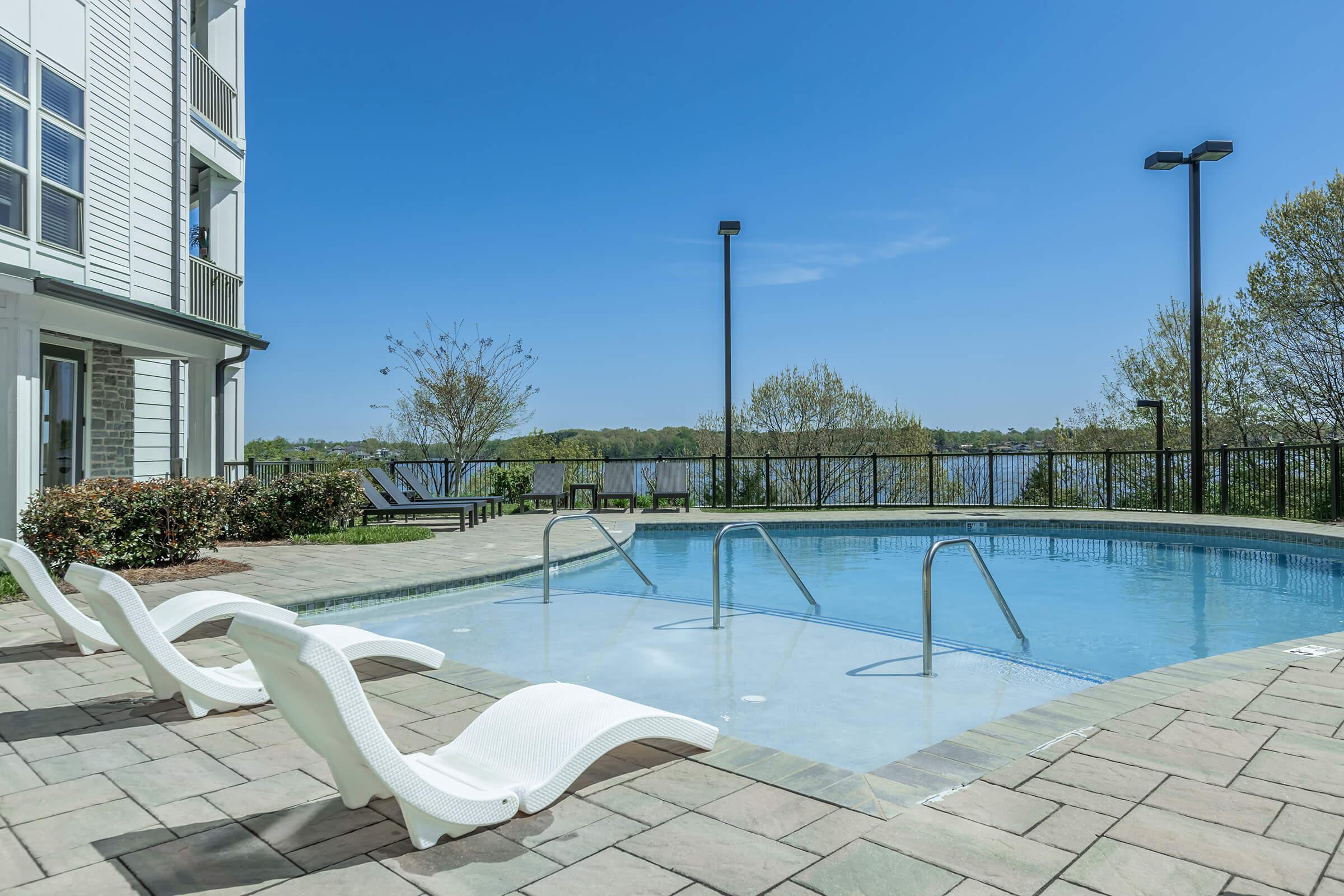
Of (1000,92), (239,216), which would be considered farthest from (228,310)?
(1000,92)

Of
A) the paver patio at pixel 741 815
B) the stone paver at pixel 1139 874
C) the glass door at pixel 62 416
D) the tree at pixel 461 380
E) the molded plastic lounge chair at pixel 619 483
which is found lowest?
the paver patio at pixel 741 815

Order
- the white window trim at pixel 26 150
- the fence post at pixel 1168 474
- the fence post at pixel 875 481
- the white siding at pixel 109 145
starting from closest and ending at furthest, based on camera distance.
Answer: the white window trim at pixel 26 150, the white siding at pixel 109 145, the fence post at pixel 1168 474, the fence post at pixel 875 481

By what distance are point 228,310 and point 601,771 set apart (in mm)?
12459

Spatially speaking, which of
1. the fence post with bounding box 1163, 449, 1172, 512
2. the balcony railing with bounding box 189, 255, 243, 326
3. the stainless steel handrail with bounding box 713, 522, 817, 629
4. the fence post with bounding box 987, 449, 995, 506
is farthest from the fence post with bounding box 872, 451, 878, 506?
the balcony railing with bounding box 189, 255, 243, 326

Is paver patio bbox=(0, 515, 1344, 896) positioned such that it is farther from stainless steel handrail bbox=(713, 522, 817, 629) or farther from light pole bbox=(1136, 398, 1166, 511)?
light pole bbox=(1136, 398, 1166, 511)

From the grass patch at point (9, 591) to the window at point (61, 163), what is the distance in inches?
151

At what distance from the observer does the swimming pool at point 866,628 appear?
404cm

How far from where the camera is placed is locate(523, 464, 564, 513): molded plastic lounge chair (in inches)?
580

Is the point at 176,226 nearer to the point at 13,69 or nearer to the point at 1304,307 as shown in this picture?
the point at 13,69

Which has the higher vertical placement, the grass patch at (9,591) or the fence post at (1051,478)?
the fence post at (1051,478)

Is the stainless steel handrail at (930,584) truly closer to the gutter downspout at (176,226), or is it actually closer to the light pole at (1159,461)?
the gutter downspout at (176,226)

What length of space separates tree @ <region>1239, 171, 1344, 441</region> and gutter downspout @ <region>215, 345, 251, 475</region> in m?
19.8

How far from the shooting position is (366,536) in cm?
1019

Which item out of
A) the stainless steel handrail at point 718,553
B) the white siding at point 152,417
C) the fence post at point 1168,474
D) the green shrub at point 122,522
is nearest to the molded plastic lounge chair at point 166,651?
the stainless steel handrail at point 718,553
